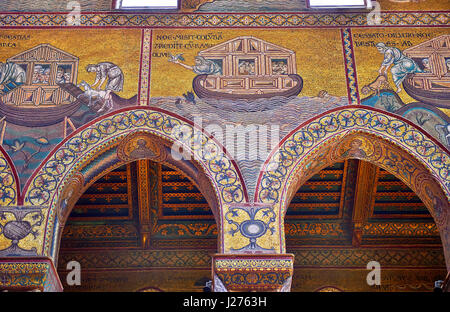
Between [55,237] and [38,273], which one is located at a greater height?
[55,237]

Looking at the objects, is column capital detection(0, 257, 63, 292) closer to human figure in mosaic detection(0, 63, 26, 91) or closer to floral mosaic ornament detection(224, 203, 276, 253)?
floral mosaic ornament detection(224, 203, 276, 253)

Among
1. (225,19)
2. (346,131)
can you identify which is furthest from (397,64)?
(225,19)

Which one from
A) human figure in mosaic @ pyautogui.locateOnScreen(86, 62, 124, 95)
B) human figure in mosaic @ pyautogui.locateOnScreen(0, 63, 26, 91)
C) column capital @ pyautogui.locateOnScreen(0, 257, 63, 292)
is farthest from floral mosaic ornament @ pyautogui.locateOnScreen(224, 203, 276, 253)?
human figure in mosaic @ pyautogui.locateOnScreen(0, 63, 26, 91)

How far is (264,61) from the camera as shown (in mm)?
10102

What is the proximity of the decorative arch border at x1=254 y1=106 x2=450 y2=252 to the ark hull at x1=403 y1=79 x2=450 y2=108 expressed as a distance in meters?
0.49

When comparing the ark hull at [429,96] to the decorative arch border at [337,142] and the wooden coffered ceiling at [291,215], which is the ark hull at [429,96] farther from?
the wooden coffered ceiling at [291,215]

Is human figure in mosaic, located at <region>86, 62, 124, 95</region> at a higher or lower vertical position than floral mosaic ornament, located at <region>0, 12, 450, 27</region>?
lower

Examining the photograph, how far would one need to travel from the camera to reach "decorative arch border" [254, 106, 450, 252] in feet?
29.5

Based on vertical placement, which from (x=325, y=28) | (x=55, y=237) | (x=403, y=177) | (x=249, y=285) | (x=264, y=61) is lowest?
(x=249, y=285)

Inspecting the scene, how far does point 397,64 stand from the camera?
10.0 metres

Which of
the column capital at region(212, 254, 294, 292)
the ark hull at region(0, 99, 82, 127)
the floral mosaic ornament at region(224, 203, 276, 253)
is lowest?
the column capital at region(212, 254, 294, 292)
